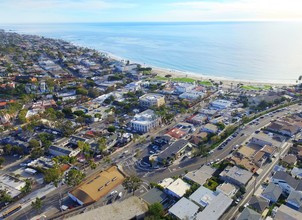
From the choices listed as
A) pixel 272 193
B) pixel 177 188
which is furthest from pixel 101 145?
pixel 272 193

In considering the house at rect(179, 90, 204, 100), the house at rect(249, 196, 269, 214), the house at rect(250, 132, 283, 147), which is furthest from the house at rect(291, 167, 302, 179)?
the house at rect(179, 90, 204, 100)

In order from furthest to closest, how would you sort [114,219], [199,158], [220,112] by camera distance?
1. [220,112]
2. [199,158]
3. [114,219]

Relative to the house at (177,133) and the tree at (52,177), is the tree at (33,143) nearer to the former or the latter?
the tree at (52,177)

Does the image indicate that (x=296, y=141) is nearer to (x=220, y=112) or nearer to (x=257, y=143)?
(x=257, y=143)

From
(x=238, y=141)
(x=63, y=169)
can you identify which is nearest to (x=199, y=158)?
(x=238, y=141)

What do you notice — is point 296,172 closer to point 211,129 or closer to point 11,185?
point 211,129
